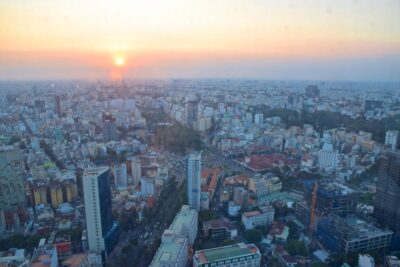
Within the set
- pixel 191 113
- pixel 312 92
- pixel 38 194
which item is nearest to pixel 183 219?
pixel 38 194

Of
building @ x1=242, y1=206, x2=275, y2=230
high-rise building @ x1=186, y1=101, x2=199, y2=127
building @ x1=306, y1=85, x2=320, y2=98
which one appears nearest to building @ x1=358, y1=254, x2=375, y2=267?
building @ x1=242, y1=206, x2=275, y2=230

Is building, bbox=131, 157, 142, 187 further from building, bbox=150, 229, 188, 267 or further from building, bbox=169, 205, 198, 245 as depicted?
building, bbox=150, 229, 188, 267

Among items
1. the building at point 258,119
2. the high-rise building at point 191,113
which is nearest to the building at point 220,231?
Result: the high-rise building at point 191,113

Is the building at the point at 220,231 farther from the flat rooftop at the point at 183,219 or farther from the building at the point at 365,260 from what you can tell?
the building at the point at 365,260

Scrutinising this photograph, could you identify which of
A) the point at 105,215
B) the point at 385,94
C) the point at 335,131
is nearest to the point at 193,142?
the point at 335,131

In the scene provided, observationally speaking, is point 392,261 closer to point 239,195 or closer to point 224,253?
point 224,253

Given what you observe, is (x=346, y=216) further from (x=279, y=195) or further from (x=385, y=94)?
(x=385, y=94)
